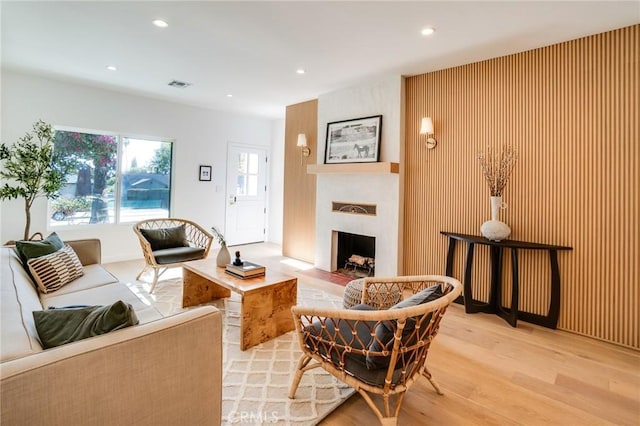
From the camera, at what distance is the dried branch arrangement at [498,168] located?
3188mm

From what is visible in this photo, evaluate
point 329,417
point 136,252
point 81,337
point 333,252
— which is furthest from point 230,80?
point 329,417

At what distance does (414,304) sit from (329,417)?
82 cm

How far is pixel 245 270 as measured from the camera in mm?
2758

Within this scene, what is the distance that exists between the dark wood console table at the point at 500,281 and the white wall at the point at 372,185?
2.36 feet

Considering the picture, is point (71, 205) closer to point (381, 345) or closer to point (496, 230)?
point (381, 345)

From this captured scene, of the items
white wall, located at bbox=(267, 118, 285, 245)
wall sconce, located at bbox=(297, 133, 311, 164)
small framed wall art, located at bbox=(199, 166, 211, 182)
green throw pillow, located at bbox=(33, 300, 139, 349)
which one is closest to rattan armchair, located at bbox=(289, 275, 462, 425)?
green throw pillow, located at bbox=(33, 300, 139, 349)

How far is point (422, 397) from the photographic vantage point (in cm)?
196

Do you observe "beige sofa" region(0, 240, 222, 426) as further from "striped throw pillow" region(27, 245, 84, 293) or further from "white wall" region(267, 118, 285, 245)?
"white wall" region(267, 118, 285, 245)

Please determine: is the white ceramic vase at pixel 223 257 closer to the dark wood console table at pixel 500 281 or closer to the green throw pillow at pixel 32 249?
the green throw pillow at pixel 32 249

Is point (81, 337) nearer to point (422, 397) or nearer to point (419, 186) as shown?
point (422, 397)

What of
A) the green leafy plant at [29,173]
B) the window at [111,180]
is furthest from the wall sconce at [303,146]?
the green leafy plant at [29,173]

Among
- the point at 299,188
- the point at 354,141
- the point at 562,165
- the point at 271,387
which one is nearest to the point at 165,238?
the point at 299,188

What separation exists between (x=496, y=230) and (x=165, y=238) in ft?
12.4

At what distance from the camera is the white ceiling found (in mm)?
2465
